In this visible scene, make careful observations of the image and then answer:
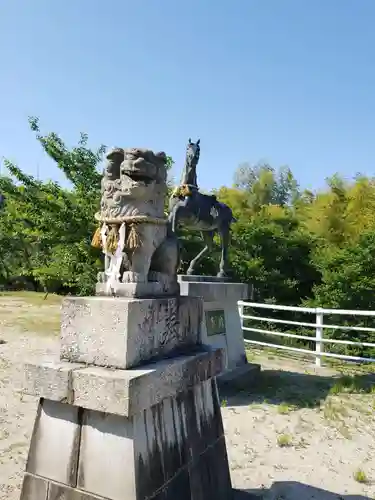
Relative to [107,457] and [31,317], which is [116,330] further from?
[31,317]

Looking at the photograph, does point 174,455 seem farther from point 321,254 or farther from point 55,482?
point 321,254

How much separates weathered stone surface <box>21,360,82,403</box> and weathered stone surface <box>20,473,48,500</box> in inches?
19.8

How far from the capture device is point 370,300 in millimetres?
12047

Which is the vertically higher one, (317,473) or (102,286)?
(102,286)

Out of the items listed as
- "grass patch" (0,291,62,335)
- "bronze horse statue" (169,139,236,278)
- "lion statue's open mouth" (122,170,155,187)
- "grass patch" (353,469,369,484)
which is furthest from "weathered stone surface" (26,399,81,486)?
"grass patch" (0,291,62,335)

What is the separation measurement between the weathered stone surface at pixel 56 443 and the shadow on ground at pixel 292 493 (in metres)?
1.43

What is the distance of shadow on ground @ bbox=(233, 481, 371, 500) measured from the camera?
3.14m

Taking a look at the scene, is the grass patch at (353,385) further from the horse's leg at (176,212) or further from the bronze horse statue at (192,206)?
the horse's leg at (176,212)

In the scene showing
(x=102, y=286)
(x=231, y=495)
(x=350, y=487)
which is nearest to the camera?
(x=102, y=286)

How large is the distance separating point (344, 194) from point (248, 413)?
1444cm

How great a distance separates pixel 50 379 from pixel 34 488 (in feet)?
2.20

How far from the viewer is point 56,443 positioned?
2.32m

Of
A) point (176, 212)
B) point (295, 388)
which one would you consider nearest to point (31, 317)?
point (176, 212)

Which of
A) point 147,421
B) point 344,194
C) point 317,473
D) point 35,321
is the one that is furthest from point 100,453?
point 344,194
